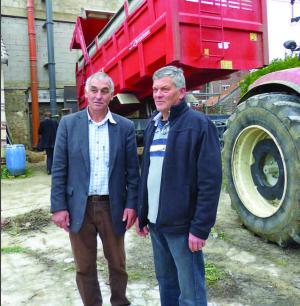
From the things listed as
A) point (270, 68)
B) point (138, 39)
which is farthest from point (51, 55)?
point (138, 39)

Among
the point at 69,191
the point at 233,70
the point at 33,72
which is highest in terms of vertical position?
the point at 33,72

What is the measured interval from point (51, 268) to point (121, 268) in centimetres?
104

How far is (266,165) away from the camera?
3.84 m

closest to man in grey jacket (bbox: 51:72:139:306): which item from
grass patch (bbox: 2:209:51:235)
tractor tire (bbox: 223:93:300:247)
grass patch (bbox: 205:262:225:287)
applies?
grass patch (bbox: 205:262:225:287)

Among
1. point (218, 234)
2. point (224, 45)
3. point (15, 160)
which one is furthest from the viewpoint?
point (15, 160)

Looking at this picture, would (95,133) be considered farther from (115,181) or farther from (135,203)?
(135,203)

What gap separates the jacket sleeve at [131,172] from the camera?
7.98 feet

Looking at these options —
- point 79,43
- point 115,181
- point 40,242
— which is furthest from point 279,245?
point 79,43

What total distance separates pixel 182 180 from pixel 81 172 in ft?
2.33

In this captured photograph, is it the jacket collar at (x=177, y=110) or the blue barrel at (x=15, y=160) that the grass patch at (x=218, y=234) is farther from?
the blue barrel at (x=15, y=160)

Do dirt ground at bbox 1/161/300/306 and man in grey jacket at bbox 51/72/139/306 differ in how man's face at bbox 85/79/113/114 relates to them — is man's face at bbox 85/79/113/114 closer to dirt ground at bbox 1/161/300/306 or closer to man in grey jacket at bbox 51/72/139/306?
man in grey jacket at bbox 51/72/139/306

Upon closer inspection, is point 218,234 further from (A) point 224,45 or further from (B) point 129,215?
(A) point 224,45

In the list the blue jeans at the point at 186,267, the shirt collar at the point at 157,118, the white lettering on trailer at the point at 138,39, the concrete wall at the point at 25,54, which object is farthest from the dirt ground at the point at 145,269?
the concrete wall at the point at 25,54

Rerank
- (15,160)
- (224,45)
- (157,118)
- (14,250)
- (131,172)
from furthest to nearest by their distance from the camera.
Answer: (15,160) < (224,45) < (14,250) < (131,172) < (157,118)
